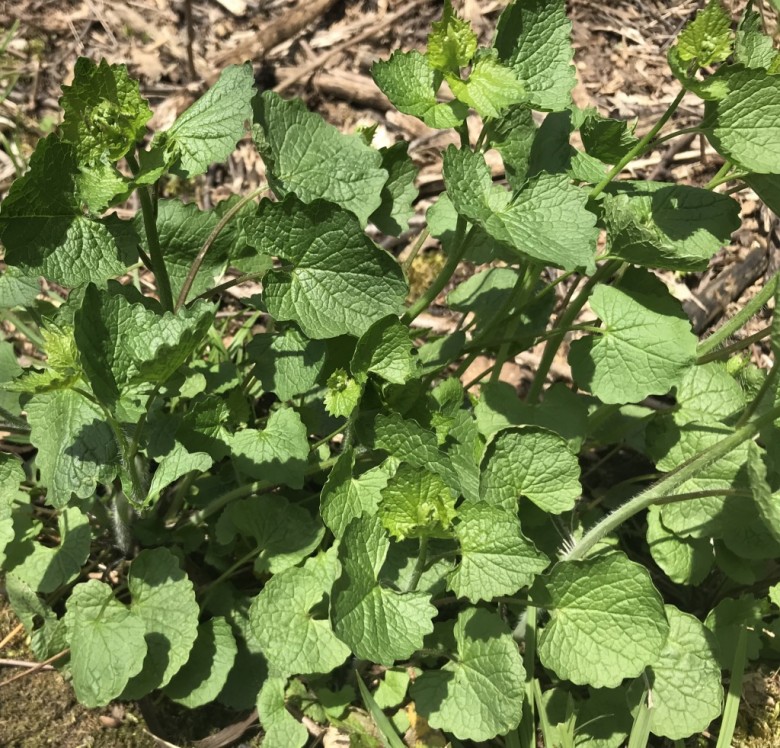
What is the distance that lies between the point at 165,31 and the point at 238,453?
251cm

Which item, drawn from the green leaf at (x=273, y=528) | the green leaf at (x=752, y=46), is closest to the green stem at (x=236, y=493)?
the green leaf at (x=273, y=528)

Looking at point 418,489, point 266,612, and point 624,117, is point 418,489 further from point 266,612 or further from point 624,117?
point 624,117

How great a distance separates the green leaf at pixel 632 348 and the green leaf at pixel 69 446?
1.09 m

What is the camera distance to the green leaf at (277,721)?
6.22 feet

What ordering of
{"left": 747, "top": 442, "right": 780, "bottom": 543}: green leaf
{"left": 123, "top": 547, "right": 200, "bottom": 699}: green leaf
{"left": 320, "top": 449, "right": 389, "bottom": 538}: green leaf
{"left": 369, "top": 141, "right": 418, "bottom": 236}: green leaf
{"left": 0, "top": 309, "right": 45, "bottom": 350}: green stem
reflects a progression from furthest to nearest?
{"left": 0, "top": 309, "right": 45, "bottom": 350}: green stem, {"left": 369, "top": 141, "right": 418, "bottom": 236}: green leaf, {"left": 123, "top": 547, "right": 200, "bottom": 699}: green leaf, {"left": 320, "top": 449, "right": 389, "bottom": 538}: green leaf, {"left": 747, "top": 442, "right": 780, "bottom": 543}: green leaf

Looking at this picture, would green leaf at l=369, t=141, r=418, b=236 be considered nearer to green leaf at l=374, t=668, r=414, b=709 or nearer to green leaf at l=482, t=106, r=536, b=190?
green leaf at l=482, t=106, r=536, b=190

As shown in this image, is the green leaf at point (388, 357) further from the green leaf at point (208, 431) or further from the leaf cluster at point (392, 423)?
the green leaf at point (208, 431)

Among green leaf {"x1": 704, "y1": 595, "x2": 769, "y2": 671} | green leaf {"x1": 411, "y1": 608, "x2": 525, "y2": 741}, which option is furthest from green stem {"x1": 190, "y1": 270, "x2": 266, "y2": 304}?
green leaf {"x1": 704, "y1": 595, "x2": 769, "y2": 671}

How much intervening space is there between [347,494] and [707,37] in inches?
47.6

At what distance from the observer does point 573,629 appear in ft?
5.72

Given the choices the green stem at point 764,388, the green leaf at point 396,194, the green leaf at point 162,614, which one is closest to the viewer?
the green stem at point 764,388

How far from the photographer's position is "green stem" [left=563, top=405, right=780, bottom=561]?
1564 millimetres

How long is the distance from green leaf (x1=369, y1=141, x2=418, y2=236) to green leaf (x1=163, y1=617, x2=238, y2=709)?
1130 millimetres

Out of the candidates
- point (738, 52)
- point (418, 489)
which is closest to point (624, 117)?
point (738, 52)
